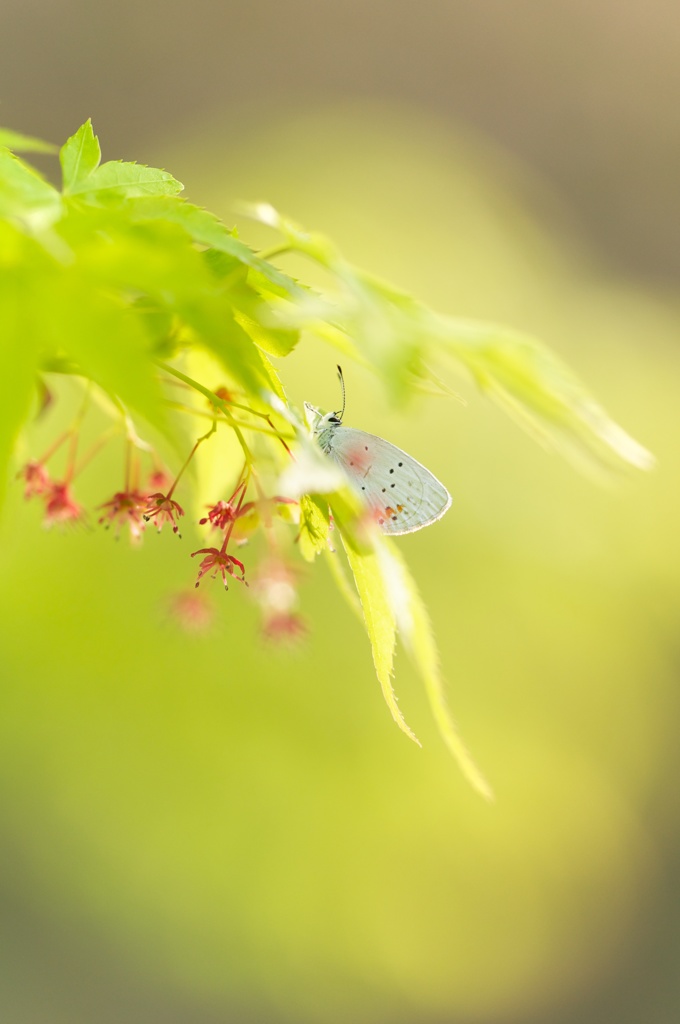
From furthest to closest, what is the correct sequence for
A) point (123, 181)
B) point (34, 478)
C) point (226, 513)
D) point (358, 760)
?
1. point (358, 760)
2. point (34, 478)
3. point (226, 513)
4. point (123, 181)

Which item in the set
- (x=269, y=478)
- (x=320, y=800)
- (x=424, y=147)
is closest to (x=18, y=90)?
(x=424, y=147)

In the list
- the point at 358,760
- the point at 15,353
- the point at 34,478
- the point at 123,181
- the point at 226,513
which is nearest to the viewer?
the point at 15,353

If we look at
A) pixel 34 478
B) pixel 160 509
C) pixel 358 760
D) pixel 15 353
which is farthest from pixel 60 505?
pixel 358 760

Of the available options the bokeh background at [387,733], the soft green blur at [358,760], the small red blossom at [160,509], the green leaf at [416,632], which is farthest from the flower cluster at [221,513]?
the soft green blur at [358,760]

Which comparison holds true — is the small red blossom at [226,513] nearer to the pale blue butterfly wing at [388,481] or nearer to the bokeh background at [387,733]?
the pale blue butterfly wing at [388,481]

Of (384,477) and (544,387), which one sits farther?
(384,477)

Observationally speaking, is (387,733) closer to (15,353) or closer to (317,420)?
(317,420)

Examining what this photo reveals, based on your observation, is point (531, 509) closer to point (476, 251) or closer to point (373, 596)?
point (476, 251)
